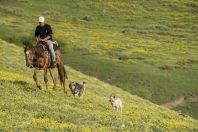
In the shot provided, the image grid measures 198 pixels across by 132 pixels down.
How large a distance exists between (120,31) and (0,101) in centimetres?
7468

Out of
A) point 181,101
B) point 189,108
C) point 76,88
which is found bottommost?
point 189,108

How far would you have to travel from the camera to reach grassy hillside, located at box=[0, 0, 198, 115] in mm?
62906

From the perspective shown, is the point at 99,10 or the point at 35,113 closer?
the point at 35,113

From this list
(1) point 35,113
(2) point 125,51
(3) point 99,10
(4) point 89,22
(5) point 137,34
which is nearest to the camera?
(1) point 35,113

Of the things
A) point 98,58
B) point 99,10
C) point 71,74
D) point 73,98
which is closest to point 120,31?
point 99,10

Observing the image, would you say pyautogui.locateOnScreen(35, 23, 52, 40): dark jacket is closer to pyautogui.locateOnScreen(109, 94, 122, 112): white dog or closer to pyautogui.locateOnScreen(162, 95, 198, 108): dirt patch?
pyautogui.locateOnScreen(109, 94, 122, 112): white dog

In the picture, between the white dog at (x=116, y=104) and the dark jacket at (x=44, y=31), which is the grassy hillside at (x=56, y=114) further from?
the dark jacket at (x=44, y=31)

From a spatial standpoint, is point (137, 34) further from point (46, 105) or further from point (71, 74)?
point (46, 105)

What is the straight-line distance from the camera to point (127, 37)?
9244cm

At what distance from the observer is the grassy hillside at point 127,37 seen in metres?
62.9

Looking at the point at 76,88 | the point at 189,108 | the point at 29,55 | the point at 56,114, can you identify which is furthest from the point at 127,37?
the point at 56,114

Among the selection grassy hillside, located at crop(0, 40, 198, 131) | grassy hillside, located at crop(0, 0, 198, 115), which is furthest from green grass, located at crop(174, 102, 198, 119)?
grassy hillside, located at crop(0, 40, 198, 131)

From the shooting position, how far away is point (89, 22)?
104 metres

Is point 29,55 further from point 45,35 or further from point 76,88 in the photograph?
point 76,88
